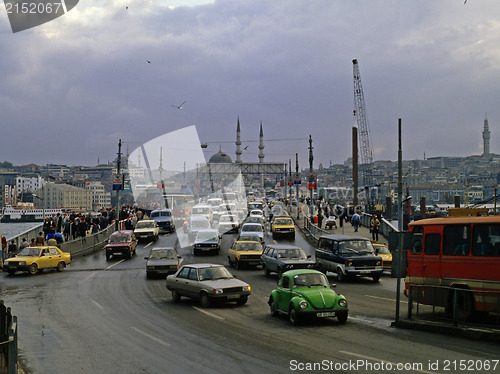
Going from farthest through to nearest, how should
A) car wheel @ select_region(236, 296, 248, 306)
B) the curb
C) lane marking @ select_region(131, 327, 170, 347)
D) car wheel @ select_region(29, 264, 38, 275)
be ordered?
car wheel @ select_region(29, 264, 38, 275), car wheel @ select_region(236, 296, 248, 306), lane marking @ select_region(131, 327, 170, 347), the curb

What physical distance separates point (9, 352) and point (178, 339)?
5.42m

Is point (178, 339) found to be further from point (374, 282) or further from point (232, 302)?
point (374, 282)

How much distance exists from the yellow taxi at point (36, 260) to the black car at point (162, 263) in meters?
6.31

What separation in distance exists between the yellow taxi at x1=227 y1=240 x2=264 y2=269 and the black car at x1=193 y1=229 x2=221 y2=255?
5.97 meters

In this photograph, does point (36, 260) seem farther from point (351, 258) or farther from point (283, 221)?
point (283, 221)

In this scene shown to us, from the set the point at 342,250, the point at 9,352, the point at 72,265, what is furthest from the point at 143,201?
the point at 9,352

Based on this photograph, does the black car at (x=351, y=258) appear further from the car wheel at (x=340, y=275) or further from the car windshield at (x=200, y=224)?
the car windshield at (x=200, y=224)

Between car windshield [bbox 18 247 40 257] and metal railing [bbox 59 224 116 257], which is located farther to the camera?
metal railing [bbox 59 224 116 257]

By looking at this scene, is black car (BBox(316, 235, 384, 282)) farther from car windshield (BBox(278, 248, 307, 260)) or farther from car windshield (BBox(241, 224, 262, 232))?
car windshield (BBox(241, 224, 262, 232))

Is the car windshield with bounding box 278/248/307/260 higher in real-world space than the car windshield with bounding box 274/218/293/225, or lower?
lower

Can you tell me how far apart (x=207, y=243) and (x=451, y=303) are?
24609mm

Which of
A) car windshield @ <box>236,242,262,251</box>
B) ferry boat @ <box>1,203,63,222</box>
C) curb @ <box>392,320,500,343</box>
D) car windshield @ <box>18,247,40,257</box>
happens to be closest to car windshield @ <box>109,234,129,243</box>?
car windshield @ <box>18,247,40,257</box>

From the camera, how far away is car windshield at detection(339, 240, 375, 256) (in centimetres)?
2522

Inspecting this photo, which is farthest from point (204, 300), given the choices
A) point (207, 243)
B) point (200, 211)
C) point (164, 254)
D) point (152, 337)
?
point (200, 211)
